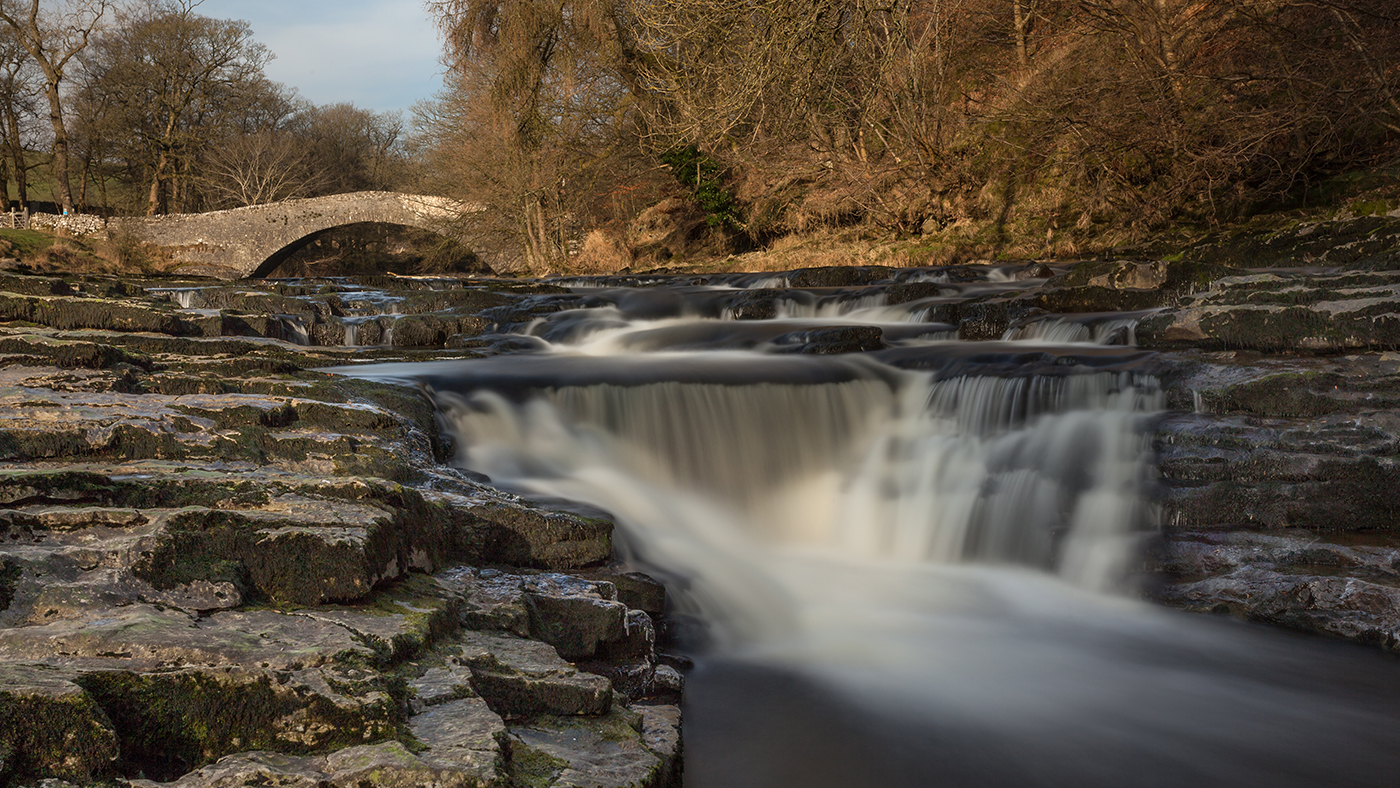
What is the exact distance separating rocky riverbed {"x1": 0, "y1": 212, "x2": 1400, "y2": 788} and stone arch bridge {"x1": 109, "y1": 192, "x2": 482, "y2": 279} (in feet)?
84.7

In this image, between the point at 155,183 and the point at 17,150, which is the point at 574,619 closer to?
the point at 155,183

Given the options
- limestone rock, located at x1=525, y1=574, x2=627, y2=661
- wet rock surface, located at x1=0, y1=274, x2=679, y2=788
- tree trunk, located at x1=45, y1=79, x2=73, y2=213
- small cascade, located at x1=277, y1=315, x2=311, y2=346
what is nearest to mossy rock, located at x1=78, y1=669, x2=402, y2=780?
wet rock surface, located at x1=0, y1=274, x2=679, y2=788

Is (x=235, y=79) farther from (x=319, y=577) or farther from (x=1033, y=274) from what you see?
(x=319, y=577)

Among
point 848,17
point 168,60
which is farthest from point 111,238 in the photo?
point 848,17

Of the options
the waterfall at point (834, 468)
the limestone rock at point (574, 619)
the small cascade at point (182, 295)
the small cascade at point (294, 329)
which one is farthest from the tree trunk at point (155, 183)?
the limestone rock at point (574, 619)

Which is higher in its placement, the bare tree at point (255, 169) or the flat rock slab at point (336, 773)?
the bare tree at point (255, 169)

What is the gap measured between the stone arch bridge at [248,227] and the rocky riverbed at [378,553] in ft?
84.7

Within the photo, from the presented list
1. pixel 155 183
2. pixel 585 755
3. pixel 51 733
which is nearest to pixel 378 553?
pixel 585 755

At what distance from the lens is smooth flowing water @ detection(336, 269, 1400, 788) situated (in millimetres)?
3121

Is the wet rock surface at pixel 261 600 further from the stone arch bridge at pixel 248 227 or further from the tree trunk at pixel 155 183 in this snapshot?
the tree trunk at pixel 155 183

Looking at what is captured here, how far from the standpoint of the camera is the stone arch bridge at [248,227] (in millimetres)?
30719

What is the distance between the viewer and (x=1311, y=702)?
3.45 meters

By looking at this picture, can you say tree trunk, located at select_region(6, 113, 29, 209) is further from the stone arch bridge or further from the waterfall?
the waterfall

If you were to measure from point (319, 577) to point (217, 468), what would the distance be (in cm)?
93
